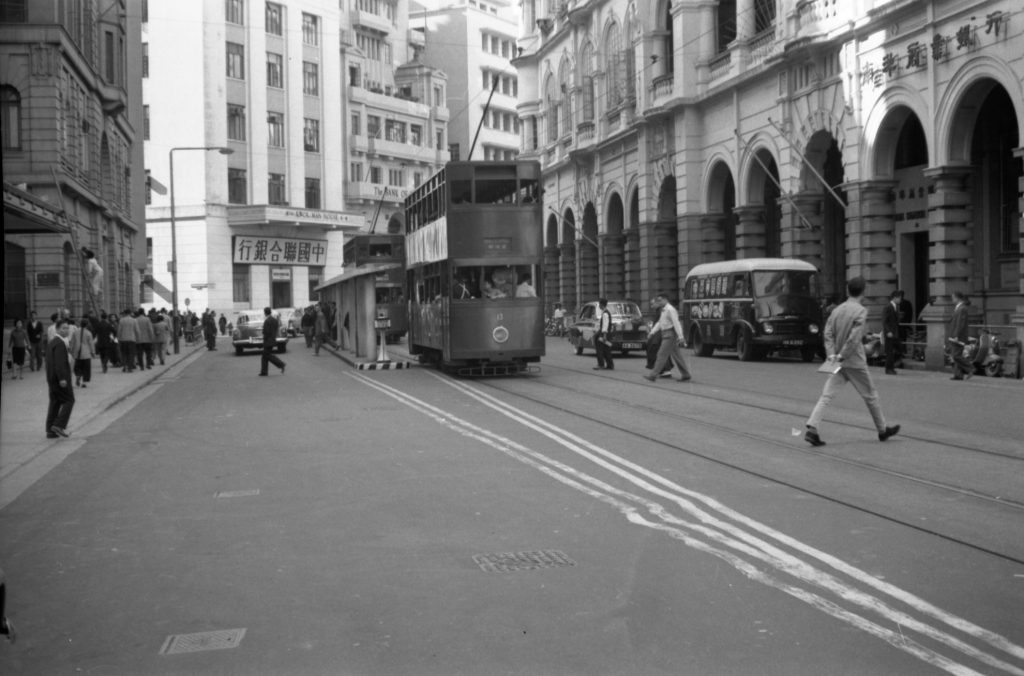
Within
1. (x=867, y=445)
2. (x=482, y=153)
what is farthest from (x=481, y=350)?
(x=482, y=153)

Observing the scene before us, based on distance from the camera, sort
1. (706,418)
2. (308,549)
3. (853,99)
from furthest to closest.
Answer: (853,99), (706,418), (308,549)

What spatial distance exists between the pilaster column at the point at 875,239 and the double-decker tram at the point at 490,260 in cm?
1017

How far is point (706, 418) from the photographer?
15.7 meters

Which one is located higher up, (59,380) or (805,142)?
(805,142)

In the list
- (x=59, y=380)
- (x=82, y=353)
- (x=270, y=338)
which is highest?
(x=270, y=338)

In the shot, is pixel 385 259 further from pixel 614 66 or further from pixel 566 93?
pixel 566 93

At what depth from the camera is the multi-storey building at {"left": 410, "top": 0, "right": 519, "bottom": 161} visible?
317 feet

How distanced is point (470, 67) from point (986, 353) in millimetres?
78136

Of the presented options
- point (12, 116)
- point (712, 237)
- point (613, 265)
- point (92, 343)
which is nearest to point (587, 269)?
point (613, 265)

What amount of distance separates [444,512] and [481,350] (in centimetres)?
1560

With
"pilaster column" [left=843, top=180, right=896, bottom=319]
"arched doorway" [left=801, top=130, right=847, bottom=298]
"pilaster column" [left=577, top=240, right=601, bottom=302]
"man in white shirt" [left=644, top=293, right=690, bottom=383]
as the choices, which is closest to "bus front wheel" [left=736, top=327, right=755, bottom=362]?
"pilaster column" [left=843, top=180, right=896, bottom=319]

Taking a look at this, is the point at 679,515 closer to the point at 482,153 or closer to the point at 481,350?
the point at 481,350

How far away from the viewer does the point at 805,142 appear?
3350 centimetres

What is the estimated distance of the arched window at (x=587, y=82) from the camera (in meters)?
54.6
